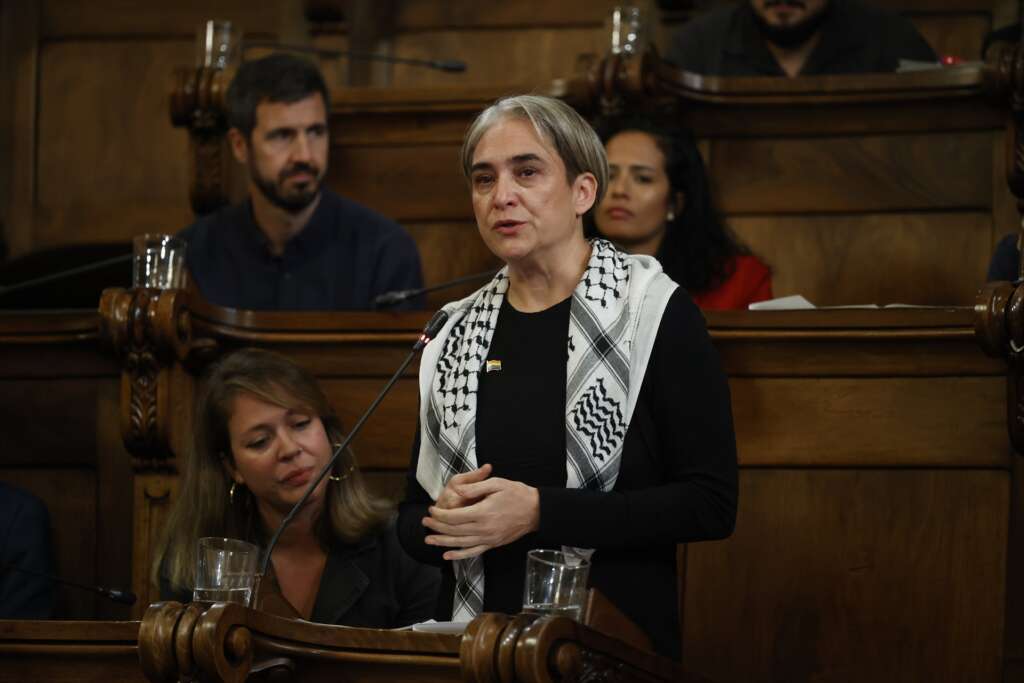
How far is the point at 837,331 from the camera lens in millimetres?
2076

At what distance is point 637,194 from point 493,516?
1.35 metres

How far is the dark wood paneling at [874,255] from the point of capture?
9.25 feet

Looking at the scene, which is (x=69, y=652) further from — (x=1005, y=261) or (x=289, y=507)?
(x=1005, y=261)

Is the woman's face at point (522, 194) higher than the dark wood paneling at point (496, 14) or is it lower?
lower

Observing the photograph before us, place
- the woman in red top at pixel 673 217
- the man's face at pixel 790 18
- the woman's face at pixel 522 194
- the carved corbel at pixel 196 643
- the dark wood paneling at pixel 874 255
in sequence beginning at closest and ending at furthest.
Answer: the carved corbel at pixel 196 643 < the woman's face at pixel 522 194 < the woman in red top at pixel 673 217 < the dark wood paneling at pixel 874 255 < the man's face at pixel 790 18

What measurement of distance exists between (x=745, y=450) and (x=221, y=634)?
884 mm

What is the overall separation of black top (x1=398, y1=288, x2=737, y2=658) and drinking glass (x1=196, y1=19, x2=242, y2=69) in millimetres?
1676

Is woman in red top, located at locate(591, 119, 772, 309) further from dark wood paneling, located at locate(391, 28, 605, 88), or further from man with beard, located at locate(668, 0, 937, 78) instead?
dark wood paneling, located at locate(391, 28, 605, 88)

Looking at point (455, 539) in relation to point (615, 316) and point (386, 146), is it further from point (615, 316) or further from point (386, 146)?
point (386, 146)

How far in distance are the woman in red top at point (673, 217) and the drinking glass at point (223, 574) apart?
1.30 metres

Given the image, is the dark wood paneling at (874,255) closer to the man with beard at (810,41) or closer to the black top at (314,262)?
the man with beard at (810,41)

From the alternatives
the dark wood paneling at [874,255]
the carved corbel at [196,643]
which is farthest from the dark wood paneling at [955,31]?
the carved corbel at [196,643]

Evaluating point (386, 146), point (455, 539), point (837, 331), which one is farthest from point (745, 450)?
point (386, 146)

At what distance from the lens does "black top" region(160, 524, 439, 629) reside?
1.94m
